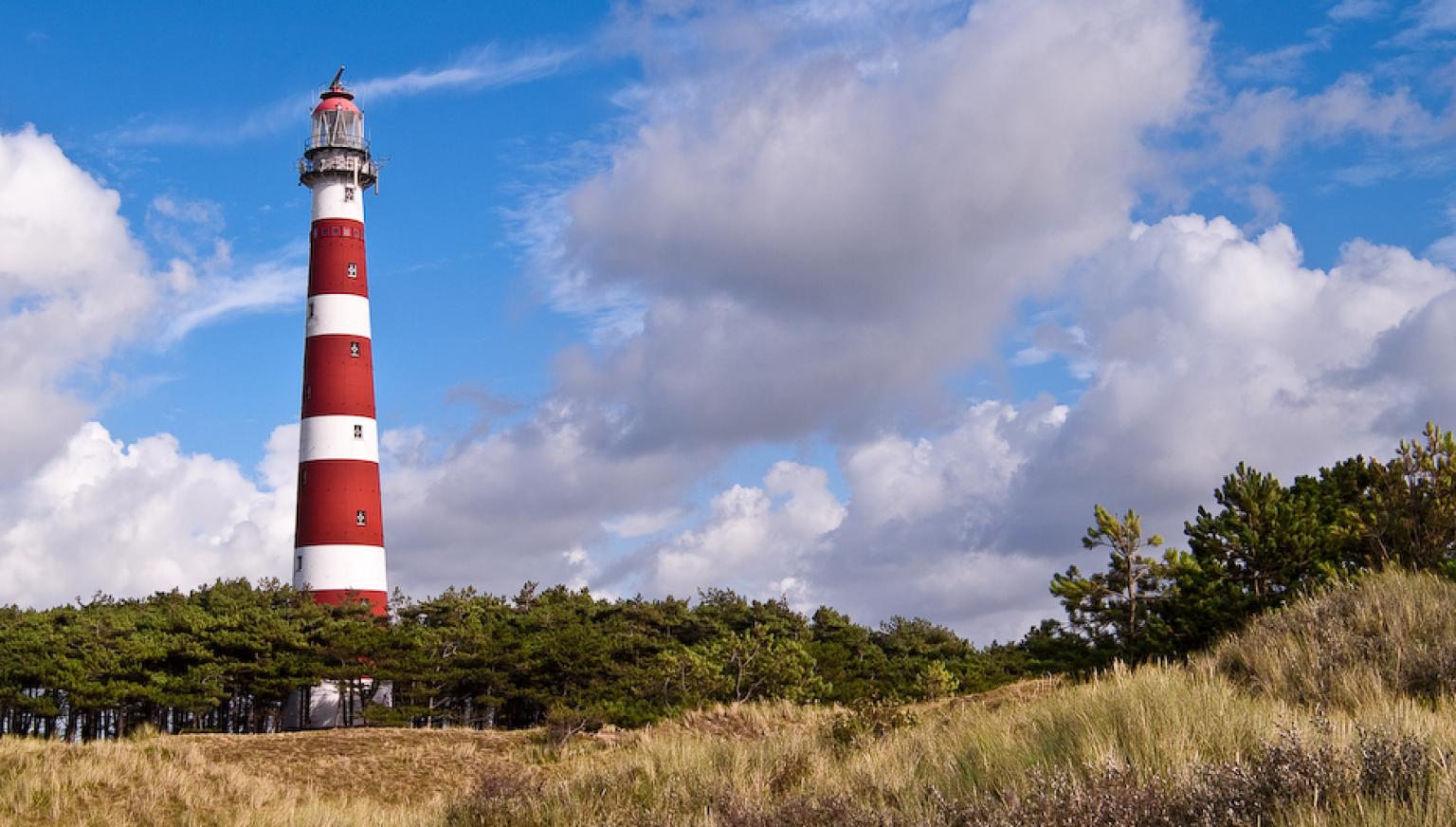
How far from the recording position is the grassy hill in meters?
7.93

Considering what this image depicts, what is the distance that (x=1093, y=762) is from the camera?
31.2 feet

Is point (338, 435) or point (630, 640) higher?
point (338, 435)

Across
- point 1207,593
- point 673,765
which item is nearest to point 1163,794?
point 673,765

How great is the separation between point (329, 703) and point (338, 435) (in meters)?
14.2

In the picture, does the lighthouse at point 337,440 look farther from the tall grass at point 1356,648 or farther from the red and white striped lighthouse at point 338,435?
the tall grass at point 1356,648

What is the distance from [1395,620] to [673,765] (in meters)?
9.43

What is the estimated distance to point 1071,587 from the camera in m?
38.9

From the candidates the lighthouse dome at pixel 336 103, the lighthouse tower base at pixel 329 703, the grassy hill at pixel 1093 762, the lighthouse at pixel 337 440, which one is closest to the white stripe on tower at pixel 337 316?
the lighthouse at pixel 337 440

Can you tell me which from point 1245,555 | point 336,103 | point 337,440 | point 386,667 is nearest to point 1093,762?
point 1245,555

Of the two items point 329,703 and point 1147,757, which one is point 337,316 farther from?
point 1147,757

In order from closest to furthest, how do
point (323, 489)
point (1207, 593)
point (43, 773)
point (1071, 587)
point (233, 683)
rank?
point (43, 773)
point (1207, 593)
point (1071, 587)
point (323, 489)
point (233, 683)

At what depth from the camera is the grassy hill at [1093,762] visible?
793cm

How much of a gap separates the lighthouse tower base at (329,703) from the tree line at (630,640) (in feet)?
1.75

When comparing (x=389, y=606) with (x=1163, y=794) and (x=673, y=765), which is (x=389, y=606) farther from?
(x=1163, y=794)
